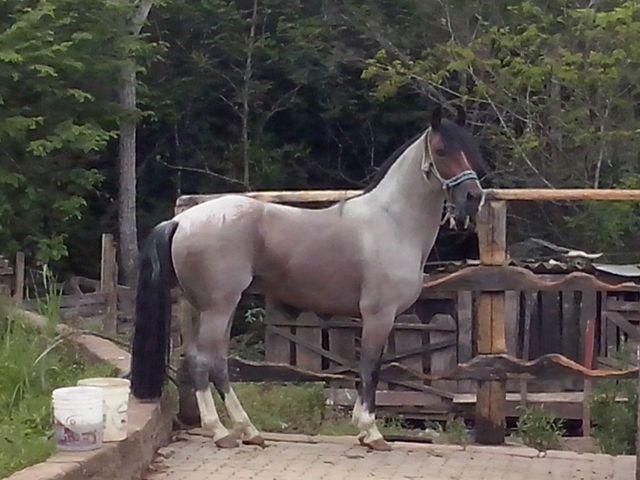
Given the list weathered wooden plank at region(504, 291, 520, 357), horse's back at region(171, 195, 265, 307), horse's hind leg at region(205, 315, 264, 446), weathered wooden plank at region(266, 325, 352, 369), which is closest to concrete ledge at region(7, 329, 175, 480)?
horse's hind leg at region(205, 315, 264, 446)

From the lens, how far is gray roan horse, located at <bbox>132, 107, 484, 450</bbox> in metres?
4.85

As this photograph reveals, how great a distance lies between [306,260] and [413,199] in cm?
61

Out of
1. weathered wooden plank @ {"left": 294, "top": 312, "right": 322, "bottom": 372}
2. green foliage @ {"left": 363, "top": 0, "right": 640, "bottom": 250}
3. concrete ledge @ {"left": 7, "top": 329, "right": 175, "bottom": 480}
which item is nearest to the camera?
concrete ledge @ {"left": 7, "top": 329, "right": 175, "bottom": 480}

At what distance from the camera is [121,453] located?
4.09m

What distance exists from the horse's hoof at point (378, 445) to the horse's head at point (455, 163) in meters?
1.17

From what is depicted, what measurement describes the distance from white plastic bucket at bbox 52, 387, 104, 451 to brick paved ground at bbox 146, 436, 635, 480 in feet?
2.22

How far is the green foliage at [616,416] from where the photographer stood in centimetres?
605

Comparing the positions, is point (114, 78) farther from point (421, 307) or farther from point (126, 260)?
point (421, 307)

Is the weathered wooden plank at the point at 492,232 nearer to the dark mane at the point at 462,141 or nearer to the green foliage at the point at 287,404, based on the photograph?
the dark mane at the point at 462,141

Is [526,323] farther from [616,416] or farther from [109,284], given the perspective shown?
[616,416]

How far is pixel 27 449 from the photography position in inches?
145

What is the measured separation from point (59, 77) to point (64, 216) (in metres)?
1.70

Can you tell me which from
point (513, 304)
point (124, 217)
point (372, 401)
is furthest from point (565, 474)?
point (124, 217)

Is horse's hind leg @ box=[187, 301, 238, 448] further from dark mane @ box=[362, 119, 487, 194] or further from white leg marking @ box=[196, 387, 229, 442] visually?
dark mane @ box=[362, 119, 487, 194]
